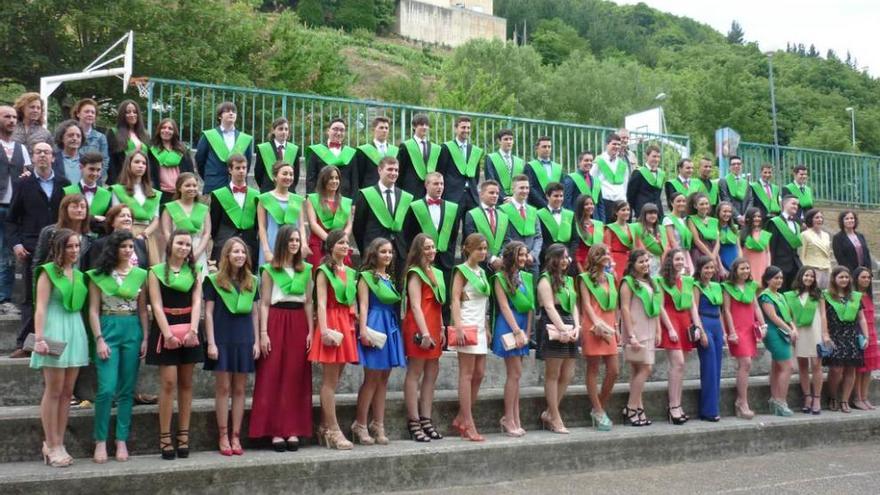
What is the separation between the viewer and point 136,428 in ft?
20.6

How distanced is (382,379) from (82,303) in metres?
2.17

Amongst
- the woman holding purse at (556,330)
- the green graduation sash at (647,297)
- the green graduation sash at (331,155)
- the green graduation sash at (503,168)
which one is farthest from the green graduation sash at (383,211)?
the green graduation sash at (647,297)

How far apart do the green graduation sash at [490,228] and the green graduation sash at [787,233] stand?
14.2ft

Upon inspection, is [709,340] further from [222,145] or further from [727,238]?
[222,145]

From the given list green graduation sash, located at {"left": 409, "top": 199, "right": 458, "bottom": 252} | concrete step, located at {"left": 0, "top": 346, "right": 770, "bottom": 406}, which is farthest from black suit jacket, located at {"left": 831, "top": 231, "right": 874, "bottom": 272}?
green graduation sash, located at {"left": 409, "top": 199, "right": 458, "bottom": 252}

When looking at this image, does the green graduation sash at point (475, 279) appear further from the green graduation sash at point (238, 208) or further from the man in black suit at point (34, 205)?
the man in black suit at point (34, 205)

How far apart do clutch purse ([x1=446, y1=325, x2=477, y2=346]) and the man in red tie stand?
1843 mm

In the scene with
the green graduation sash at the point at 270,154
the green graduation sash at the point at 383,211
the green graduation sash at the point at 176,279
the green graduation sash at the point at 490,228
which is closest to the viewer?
the green graduation sash at the point at 176,279

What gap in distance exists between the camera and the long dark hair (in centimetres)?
606

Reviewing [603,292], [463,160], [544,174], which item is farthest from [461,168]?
[603,292]

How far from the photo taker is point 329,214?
7.86 m

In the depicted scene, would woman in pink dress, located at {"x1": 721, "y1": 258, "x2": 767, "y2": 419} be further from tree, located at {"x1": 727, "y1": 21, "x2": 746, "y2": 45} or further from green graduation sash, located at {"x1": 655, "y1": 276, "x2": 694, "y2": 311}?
tree, located at {"x1": 727, "y1": 21, "x2": 746, "y2": 45}

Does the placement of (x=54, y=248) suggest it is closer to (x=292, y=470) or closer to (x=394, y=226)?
(x=292, y=470)

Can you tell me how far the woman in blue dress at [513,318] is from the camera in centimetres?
741
